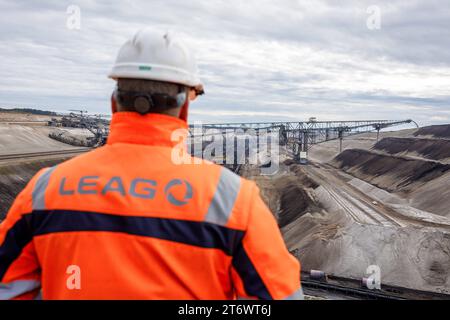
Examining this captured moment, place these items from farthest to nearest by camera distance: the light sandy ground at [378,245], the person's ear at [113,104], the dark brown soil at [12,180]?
1. the dark brown soil at [12,180]
2. the light sandy ground at [378,245]
3. the person's ear at [113,104]

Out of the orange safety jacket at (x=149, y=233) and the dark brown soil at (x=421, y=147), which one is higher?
the orange safety jacket at (x=149, y=233)

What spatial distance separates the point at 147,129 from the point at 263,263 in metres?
0.90

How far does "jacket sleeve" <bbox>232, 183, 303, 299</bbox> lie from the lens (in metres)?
2.13

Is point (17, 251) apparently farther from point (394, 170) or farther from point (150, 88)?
point (394, 170)

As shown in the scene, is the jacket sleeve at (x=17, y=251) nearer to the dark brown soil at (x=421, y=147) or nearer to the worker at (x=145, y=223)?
the worker at (x=145, y=223)

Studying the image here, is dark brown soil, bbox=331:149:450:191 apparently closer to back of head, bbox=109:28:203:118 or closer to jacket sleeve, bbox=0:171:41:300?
back of head, bbox=109:28:203:118

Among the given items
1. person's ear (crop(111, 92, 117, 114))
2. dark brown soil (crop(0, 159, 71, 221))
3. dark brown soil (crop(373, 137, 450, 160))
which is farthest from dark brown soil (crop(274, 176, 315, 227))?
person's ear (crop(111, 92, 117, 114))

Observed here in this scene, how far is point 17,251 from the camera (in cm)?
234

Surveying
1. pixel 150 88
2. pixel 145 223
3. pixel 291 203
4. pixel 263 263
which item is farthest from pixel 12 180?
pixel 263 263

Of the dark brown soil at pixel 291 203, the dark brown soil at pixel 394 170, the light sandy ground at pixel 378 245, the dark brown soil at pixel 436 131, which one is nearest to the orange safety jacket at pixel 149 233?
the light sandy ground at pixel 378 245

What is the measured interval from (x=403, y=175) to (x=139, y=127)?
208 ft

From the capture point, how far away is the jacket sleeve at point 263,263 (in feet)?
6.98

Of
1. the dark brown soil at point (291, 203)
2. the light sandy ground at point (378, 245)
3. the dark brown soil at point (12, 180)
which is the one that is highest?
the dark brown soil at point (12, 180)
